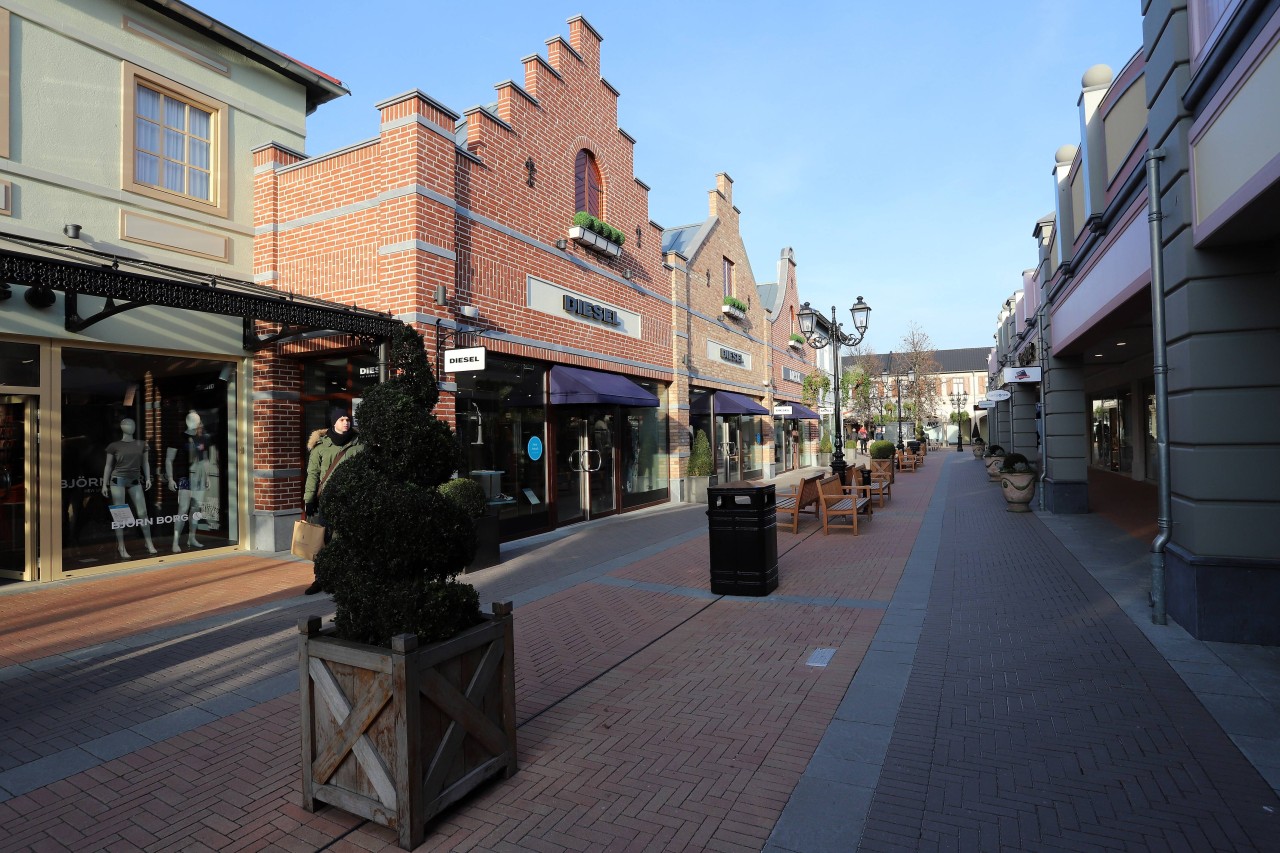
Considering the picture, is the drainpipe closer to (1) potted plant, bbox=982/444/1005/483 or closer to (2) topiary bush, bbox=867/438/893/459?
(1) potted plant, bbox=982/444/1005/483

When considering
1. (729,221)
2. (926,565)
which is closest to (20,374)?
(926,565)

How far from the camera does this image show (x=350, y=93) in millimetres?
11695

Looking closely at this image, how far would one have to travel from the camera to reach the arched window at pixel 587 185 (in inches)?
521

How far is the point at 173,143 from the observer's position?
375 inches

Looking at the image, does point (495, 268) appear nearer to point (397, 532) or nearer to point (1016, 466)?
point (397, 532)

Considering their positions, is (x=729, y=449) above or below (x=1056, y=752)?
above

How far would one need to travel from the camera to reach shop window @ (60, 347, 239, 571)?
826 centimetres

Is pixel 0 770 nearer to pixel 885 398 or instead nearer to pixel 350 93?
pixel 350 93

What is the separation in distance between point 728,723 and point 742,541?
3183 mm

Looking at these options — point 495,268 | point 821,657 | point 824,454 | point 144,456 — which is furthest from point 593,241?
point 824,454

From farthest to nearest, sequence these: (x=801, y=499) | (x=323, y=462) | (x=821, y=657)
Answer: (x=801, y=499) < (x=323, y=462) < (x=821, y=657)

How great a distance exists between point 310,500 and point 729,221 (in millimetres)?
17420

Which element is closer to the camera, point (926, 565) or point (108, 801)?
point (108, 801)

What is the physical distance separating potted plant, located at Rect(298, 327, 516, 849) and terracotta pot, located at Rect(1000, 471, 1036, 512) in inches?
482
